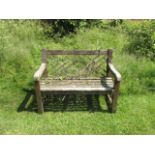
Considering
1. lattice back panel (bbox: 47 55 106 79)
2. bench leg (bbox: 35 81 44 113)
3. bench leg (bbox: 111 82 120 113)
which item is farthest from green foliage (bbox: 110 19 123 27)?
bench leg (bbox: 35 81 44 113)

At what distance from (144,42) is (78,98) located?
2.78 meters

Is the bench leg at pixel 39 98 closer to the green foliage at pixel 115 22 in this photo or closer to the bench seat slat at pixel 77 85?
the bench seat slat at pixel 77 85

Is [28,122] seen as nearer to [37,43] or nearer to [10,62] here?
[10,62]

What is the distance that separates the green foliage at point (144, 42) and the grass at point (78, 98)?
0.29 meters

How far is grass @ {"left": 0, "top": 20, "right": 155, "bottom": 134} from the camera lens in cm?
455

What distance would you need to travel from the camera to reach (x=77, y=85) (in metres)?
4.97

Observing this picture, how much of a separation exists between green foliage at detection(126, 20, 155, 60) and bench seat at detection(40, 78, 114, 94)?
2.25 m

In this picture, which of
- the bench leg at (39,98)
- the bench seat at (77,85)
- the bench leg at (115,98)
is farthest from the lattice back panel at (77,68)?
the bench leg at (115,98)

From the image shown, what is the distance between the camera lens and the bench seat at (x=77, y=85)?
4.73m

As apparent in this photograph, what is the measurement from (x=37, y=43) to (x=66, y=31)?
122 cm

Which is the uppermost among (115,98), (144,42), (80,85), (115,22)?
(115,22)

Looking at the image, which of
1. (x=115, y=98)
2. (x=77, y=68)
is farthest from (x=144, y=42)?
(x=115, y=98)

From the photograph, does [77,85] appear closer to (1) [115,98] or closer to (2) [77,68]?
(1) [115,98]

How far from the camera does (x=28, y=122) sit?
4672 millimetres
